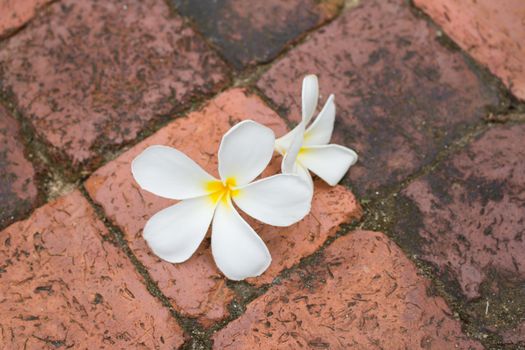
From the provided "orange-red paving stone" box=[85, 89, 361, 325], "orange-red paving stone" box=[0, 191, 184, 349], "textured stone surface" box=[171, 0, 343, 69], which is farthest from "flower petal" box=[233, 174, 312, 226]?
"textured stone surface" box=[171, 0, 343, 69]

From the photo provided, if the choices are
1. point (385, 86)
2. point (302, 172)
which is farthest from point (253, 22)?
point (302, 172)

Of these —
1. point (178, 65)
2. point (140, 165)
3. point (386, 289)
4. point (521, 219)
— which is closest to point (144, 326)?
point (140, 165)

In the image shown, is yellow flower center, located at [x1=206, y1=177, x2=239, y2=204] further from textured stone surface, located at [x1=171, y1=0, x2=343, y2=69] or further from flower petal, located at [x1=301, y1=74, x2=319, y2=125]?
textured stone surface, located at [x1=171, y1=0, x2=343, y2=69]

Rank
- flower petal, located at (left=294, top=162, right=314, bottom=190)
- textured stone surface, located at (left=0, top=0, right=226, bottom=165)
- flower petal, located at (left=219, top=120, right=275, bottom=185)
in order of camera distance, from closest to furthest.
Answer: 1. flower petal, located at (left=219, top=120, right=275, bottom=185)
2. flower petal, located at (left=294, top=162, right=314, bottom=190)
3. textured stone surface, located at (left=0, top=0, right=226, bottom=165)

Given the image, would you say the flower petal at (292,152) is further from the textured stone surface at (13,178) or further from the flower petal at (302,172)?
the textured stone surface at (13,178)

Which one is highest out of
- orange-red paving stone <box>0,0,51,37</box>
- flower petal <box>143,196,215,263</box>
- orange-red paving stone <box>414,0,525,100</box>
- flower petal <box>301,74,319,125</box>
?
orange-red paving stone <box>0,0,51,37</box>

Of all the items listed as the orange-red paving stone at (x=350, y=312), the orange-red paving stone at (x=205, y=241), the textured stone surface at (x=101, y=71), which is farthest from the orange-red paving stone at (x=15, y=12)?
the orange-red paving stone at (x=350, y=312)

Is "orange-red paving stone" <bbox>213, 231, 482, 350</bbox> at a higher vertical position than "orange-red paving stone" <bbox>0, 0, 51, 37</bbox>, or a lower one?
lower
